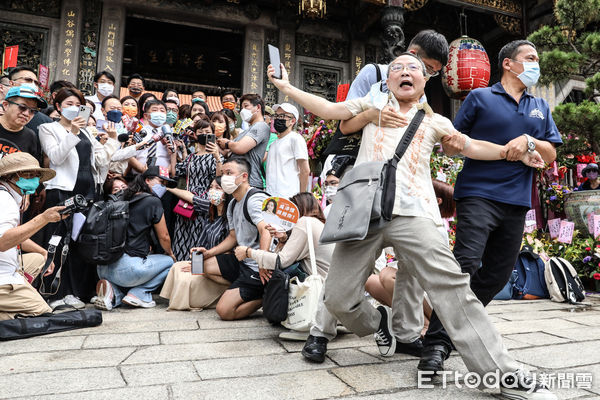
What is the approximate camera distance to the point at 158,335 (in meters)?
2.85

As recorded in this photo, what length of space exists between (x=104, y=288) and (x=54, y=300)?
447 mm

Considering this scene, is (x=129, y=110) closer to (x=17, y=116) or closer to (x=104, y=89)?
(x=104, y=89)

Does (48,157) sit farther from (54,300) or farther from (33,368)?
(33,368)

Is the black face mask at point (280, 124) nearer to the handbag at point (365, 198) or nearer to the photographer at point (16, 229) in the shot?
the photographer at point (16, 229)

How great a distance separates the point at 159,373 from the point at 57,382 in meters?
0.46

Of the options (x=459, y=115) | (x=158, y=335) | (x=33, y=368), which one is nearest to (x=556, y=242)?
(x=459, y=115)

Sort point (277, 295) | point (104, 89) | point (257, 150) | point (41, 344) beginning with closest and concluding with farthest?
point (41, 344) < point (277, 295) < point (257, 150) < point (104, 89)

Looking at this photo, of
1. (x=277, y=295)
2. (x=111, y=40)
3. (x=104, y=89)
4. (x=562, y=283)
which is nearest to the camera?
(x=277, y=295)

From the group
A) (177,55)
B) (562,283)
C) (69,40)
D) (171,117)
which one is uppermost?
(177,55)

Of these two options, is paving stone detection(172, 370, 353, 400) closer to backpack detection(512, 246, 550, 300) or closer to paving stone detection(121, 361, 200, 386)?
paving stone detection(121, 361, 200, 386)

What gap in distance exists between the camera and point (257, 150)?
4445 mm

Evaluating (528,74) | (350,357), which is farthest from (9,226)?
(528,74)

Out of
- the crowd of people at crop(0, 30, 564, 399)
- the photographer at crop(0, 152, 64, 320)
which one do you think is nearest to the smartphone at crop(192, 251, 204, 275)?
the crowd of people at crop(0, 30, 564, 399)

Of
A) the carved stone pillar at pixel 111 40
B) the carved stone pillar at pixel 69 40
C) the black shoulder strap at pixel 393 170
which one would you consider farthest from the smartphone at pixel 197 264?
the carved stone pillar at pixel 69 40
